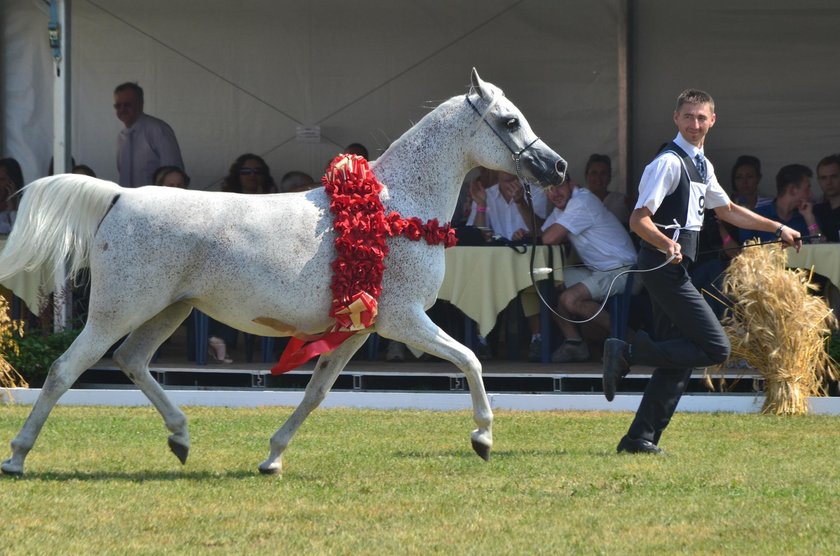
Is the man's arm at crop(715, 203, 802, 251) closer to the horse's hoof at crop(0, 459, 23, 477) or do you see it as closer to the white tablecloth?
the white tablecloth

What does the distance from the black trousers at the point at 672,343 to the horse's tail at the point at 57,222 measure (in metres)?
2.80

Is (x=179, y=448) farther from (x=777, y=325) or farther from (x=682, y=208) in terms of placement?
(x=777, y=325)

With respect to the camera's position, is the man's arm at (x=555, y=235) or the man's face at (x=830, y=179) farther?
the man's face at (x=830, y=179)

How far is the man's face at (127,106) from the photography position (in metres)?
13.7

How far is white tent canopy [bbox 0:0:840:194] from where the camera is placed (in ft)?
44.1

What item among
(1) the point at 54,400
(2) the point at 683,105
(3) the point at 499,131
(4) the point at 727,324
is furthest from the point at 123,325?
(4) the point at 727,324

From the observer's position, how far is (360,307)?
21.5ft

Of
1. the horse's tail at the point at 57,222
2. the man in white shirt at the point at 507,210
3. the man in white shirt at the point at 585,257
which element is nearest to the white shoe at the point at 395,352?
the man in white shirt at the point at 507,210

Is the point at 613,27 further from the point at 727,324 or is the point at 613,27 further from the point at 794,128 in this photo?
the point at 727,324

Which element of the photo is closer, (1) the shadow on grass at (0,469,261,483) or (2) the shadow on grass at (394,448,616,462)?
(1) the shadow on grass at (0,469,261,483)

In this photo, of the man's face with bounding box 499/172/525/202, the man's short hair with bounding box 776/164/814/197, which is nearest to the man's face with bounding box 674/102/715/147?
the man's short hair with bounding box 776/164/814/197

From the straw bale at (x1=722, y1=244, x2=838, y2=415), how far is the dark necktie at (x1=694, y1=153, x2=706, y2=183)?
2.06 m

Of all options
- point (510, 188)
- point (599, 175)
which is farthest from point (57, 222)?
point (599, 175)

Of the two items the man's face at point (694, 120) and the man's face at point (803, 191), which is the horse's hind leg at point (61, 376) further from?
the man's face at point (803, 191)
